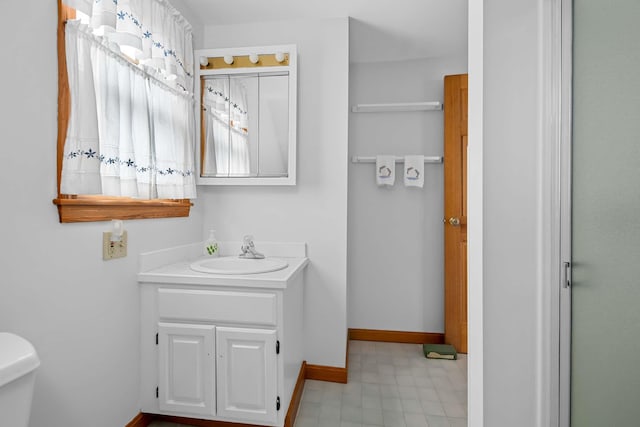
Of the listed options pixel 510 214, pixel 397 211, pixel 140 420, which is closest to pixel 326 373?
pixel 140 420

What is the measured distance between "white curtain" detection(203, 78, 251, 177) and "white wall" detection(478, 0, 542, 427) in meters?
1.49

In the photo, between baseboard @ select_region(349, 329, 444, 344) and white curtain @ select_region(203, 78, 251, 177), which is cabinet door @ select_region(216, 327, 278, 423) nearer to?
white curtain @ select_region(203, 78, 251, 177)

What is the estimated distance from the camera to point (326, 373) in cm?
214

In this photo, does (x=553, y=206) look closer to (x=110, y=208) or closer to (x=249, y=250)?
(x=249, y=250)

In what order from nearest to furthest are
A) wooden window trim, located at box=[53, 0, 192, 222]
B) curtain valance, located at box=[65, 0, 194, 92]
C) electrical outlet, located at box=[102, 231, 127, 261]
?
wooden window trim, located at box=[53, 0, 192, 222] → curtain valance, located at box=[65, 0, 194, 92] → electrical outlet, located at box=[102, 231, 127, 261]

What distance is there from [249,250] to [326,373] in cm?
99

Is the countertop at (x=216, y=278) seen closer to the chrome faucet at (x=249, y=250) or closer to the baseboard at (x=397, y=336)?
the chrome faucet at (x=249, y=250)

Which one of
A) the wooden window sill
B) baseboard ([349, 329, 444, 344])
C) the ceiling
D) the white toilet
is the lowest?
baseboard ([349, 329, 444, 344])

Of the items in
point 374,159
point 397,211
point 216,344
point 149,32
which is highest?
point 149,32

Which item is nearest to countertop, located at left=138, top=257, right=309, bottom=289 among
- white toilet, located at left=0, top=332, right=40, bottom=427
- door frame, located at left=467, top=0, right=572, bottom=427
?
white toilet, located at left=0, top=332, right=40, bottom=427

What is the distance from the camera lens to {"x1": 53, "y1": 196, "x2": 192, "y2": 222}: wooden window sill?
1194mm

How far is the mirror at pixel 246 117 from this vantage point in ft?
6.82

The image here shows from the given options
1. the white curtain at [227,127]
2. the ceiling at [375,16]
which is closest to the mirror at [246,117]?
the white curtain at [227,127]

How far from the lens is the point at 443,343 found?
2.72m
